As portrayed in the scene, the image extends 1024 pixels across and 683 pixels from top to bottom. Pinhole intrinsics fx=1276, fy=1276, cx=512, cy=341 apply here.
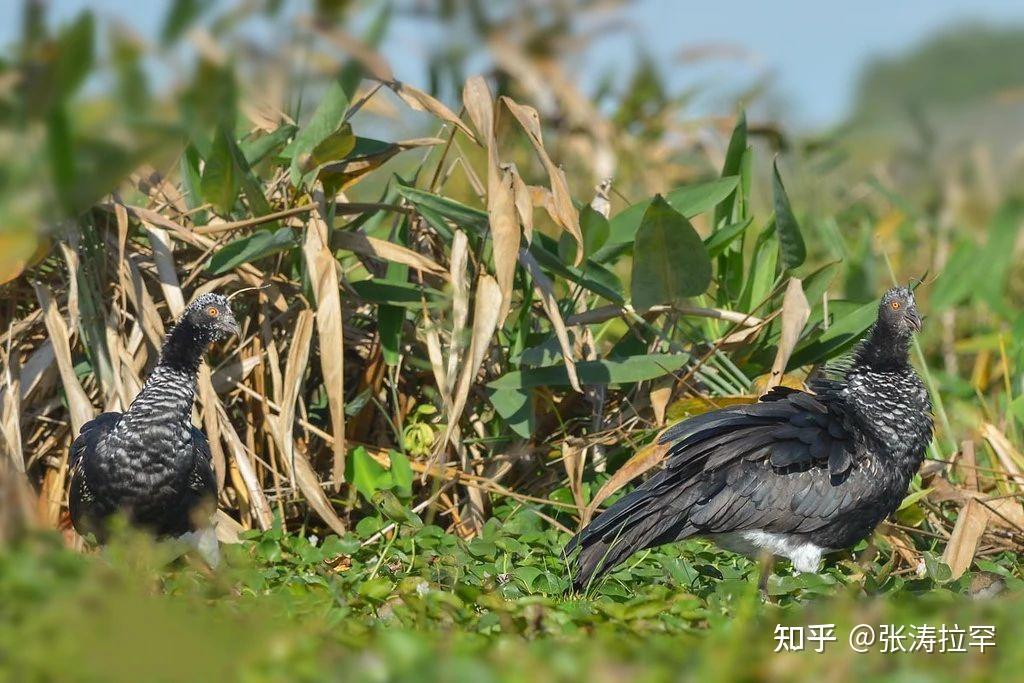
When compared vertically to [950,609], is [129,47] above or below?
above

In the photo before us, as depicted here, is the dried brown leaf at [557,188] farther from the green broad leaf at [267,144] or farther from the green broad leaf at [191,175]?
the green broad leaf at [191,175]

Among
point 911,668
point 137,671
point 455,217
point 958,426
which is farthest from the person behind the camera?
point 958,426

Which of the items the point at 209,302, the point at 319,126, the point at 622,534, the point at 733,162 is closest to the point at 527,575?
the point at 622,534

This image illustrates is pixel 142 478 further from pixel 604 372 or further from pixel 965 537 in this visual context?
pixel 965 537

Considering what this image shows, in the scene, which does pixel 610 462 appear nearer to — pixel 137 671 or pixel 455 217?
pixel 455 217

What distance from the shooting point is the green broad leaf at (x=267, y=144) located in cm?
401

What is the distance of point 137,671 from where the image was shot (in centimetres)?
169

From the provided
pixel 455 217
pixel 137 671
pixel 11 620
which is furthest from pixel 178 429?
pixel 137 671

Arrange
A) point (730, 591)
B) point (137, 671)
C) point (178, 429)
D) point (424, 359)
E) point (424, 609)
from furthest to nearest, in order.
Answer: point (424, 359), point (178, 429), point (730, 591), point (424, 609), point (137, 671)

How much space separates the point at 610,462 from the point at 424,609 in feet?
5.14

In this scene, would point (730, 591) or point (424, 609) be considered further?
point (730, 591)

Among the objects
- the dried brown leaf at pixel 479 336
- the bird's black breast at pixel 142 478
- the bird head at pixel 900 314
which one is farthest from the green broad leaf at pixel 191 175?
the bird head at pixel 900 314

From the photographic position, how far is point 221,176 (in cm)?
385

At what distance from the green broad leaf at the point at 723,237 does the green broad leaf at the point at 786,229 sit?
11 centimetres
